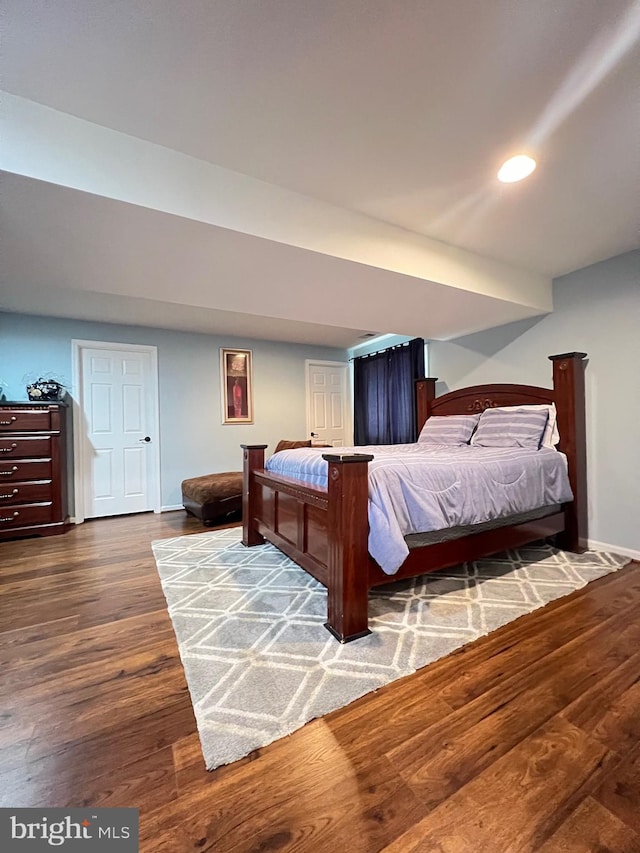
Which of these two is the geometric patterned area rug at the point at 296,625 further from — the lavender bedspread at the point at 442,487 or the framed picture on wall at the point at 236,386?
the framed picture on wall at the point at 236,386

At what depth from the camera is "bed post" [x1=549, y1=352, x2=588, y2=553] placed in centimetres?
288

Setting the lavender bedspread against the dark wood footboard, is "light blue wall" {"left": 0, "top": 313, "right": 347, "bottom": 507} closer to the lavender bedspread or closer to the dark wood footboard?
the lavender bedspread

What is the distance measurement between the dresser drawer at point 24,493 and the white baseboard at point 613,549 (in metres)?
5.08

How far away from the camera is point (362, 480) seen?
172 cm

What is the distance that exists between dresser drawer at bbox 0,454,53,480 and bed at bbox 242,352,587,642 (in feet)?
7.26

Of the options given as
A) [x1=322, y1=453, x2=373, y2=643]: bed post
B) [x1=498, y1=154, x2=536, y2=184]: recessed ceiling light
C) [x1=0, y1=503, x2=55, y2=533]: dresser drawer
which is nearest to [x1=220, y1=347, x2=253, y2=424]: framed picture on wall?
[x1=0, y1=503, x2=55, y2=533]: dresser drawer

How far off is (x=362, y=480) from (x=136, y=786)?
129 cm

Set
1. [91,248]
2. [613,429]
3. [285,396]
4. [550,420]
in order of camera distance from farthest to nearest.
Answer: [285,396] → [550,420] → [613,429] → [91,248]

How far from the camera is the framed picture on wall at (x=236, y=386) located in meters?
4.95

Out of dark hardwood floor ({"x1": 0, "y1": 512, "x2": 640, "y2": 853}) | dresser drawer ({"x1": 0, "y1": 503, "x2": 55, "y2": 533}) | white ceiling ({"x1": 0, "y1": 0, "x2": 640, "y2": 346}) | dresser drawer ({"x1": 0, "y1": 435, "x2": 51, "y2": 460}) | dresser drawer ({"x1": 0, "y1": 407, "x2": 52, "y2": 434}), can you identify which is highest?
white ceiling ({"x1": 0, "y1": 0, "x2": 640, "y2": 346})

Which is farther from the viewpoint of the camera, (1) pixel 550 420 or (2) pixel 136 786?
(1) pixel 550 420

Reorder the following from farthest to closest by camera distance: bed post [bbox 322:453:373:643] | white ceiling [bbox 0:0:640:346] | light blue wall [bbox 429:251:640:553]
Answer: light blue wall [bbox 429:251:640:553] → bed post [bbox 322:453:373:643] → white ceiling [bbox 0:0:640:346]

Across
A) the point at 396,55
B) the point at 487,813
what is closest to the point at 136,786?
the point at 487,813

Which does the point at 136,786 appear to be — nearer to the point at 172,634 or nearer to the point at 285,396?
the point at 172,634
